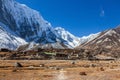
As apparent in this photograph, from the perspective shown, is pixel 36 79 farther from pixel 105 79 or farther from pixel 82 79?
pixel 105 79

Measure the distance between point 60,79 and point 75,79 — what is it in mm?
2466

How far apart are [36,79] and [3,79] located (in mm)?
4900

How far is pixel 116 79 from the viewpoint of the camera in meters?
47.5

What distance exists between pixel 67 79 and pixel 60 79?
1.35m

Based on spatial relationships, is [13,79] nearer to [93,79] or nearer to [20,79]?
[20,79]

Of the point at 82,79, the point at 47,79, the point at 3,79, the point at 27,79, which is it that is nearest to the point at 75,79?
the point at 82,79

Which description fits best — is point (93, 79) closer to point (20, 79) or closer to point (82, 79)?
point (82, 79)

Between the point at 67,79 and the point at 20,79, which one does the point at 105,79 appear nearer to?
the point at 67,79

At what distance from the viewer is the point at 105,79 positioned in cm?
4759

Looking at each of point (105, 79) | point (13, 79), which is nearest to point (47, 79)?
point (13, 79)

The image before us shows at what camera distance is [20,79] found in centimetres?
4819

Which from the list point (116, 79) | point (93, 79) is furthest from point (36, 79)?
point (116, 79)

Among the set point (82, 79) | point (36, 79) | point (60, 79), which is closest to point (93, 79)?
point (82, 79)

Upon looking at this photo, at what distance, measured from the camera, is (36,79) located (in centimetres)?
4728
